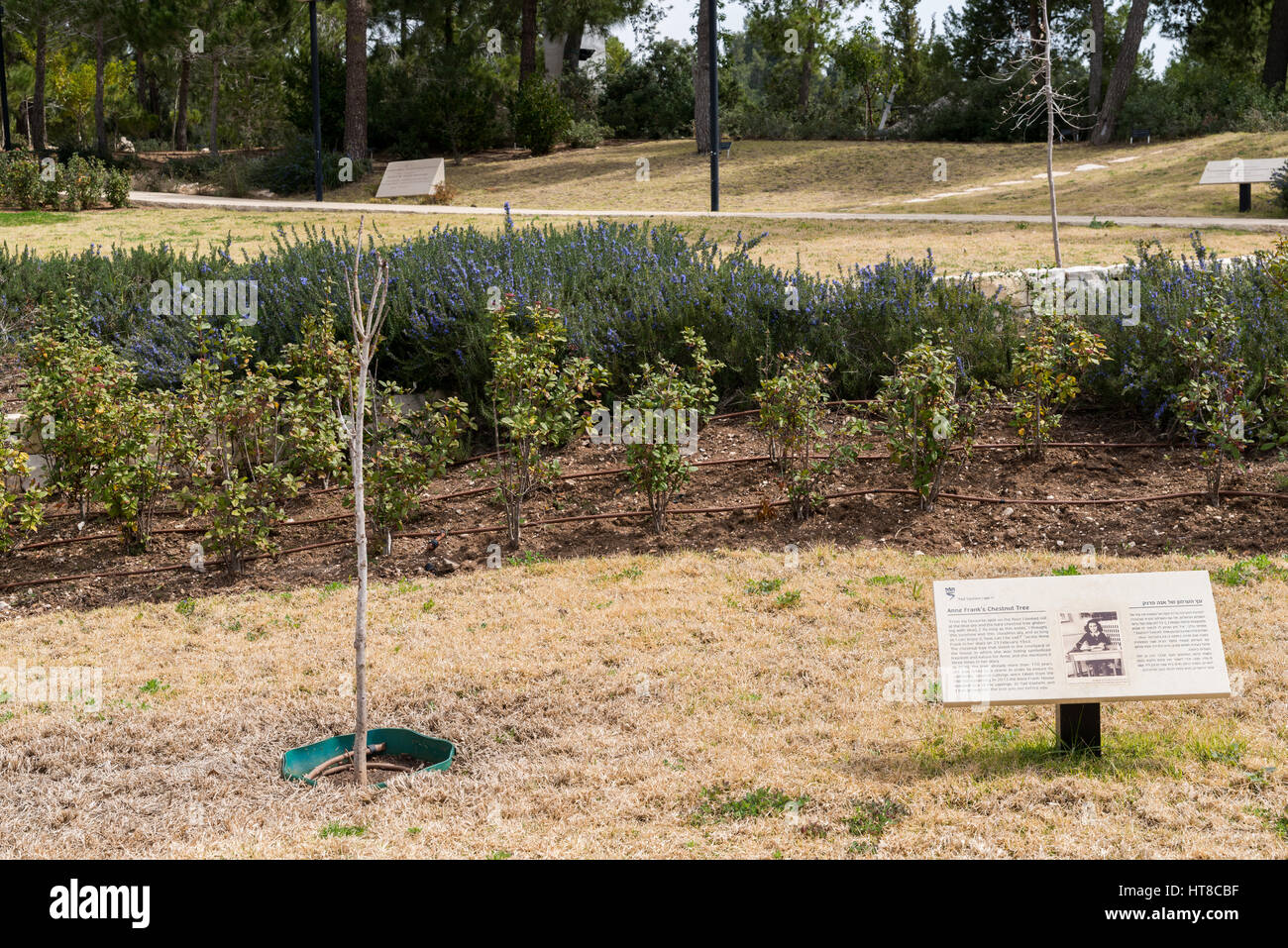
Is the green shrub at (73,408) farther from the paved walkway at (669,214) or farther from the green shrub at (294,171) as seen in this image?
the green shrub at (294,171)

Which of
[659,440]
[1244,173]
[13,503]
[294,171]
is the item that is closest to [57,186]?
[294,171]

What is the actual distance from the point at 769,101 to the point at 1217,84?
1238 cm

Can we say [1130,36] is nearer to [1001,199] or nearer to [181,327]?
[1001,199]

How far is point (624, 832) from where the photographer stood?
377 cm

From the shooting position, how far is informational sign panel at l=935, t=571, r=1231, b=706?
148 inches

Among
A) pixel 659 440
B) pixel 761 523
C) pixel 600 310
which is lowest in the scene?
pixel 761 523

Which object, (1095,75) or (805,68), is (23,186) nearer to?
(805,68)

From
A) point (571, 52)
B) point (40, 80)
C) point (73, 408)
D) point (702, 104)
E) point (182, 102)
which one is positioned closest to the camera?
point (73, 408)

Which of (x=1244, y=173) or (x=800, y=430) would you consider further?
(x=1244, y=173)

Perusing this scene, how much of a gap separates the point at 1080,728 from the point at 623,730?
1632 millimetres

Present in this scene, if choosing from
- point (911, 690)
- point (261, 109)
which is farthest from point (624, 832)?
point (261, 109)

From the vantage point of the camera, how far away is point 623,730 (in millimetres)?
4516

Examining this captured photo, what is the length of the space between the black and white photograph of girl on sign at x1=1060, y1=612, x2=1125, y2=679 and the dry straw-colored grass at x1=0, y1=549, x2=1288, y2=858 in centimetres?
40

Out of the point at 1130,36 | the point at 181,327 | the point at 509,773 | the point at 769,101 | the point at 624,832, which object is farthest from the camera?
the point at 769,101
